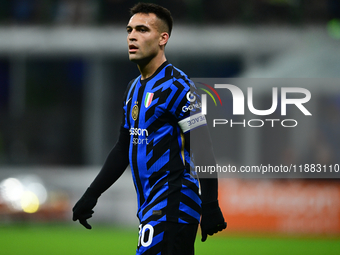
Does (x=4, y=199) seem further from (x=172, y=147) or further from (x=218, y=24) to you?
(x=172, y=147)

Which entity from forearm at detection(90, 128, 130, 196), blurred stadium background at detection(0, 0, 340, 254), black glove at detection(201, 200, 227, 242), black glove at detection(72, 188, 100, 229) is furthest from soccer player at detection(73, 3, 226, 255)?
blurred stadium background at detection(0, 0, 340, 254)

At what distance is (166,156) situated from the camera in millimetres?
3252

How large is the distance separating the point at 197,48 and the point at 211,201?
1182cm

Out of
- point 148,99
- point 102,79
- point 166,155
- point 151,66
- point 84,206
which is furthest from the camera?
point 102,79

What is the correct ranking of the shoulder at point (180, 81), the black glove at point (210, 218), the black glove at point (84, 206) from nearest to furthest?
the black glove at point (210, 218) < the shoulder at point (180, 81) < the black glove at point (84, 206)

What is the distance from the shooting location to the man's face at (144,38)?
343 cm

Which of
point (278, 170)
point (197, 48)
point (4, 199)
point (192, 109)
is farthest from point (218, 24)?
point (192, 109)

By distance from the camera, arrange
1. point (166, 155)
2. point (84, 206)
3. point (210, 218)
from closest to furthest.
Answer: point (210, 218), point (166, 155), point (84, 206)

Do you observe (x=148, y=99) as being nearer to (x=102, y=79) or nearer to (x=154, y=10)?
(x=154, y=10)

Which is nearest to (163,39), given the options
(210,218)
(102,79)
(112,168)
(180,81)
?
(180,81)

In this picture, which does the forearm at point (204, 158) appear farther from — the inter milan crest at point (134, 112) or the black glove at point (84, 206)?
the black glove at point (84, 206)

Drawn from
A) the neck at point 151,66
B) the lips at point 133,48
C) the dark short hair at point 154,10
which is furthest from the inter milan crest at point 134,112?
Answer: the dark short hair at point 154,10

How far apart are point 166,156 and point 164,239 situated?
52 centimetres

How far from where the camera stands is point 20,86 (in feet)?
50.4
